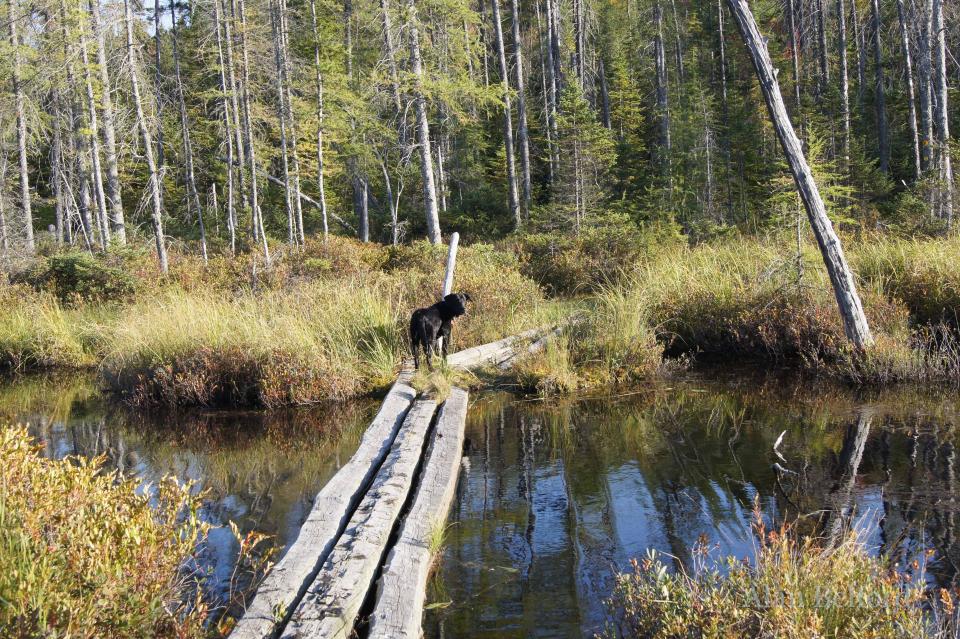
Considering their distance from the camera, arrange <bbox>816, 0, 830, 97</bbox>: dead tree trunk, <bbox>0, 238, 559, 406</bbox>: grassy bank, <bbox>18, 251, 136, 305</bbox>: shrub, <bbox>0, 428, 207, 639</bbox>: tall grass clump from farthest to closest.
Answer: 1. <bbox>816, 0, 830, 97</bbox>: dead tree trunk
2. <bbox>18, 251, 136, 305</bbox>: shrub
3. <bbox>0, 238, 559, 406</bbox>: grassy bank
4. <bbox>0, 428, 207, 639</bbox>: tall grass clump

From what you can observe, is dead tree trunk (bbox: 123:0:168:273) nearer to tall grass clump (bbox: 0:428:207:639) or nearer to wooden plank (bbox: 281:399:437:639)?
wooden plank (bbox: 281:399:437:639)

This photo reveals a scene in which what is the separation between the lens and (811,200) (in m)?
10.5

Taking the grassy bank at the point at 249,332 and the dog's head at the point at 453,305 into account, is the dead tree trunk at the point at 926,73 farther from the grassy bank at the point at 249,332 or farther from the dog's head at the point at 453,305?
the dog's head at the point at 453,305

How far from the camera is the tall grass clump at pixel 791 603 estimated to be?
332 cm

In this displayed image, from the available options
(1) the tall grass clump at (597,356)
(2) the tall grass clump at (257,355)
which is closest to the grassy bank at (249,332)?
(2) the tall grass clump at (257,355)

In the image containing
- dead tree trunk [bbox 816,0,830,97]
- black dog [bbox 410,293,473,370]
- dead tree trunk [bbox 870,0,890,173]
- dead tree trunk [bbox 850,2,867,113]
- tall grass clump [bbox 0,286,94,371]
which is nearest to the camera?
black dog [bbox 410,293,473,370]

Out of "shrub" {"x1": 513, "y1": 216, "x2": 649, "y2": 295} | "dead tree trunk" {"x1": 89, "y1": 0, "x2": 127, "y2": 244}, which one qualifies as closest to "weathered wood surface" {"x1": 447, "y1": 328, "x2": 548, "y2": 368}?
"shrub" {"x1": 513, "y1": 216, "x2": 649, "y2": 295}

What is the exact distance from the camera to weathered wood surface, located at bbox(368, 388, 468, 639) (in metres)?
4.10

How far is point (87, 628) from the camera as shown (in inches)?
131

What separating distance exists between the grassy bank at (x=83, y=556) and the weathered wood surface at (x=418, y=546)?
102 cm

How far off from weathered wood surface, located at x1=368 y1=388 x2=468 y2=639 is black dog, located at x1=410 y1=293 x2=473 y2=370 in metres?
1.97

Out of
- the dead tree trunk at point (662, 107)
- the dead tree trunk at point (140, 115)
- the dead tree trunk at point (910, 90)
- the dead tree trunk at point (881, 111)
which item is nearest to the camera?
the dead tree trunk at point (140, 115)

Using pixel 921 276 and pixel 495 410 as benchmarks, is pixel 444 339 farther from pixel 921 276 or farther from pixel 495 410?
pixel 921 276

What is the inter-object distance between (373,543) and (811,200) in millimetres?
8340
